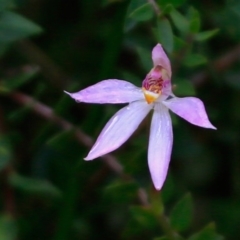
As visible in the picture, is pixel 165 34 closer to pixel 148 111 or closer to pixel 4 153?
pixel 148 111

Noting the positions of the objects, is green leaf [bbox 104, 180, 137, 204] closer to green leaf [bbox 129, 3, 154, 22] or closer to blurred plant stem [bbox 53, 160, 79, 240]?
blurred plant stem [bbox 53, 160, 79, 240]

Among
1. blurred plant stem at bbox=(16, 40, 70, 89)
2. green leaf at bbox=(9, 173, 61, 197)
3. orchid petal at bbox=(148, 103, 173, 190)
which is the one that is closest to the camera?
orchid petal at bbox=(148, 103, 173, 190)

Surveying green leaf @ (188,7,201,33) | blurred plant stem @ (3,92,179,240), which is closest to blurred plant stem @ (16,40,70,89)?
blurred plant stem @ (3,92,179,240)

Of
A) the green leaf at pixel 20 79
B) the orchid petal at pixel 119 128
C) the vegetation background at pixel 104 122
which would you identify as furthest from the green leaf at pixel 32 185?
the orchid petal at pixel 119 128

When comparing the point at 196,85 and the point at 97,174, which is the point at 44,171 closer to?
the point at 97,174

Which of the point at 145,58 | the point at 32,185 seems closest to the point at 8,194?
the point at 32,185

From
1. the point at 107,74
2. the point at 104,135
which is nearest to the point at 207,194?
the point at 107,74
